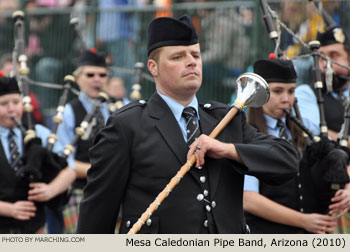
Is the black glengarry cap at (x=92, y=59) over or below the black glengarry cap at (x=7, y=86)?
over

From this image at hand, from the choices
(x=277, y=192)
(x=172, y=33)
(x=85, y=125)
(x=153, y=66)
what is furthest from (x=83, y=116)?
(x=172, y=33)

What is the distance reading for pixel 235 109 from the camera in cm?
374

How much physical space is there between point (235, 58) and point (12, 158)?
4061 millimetres

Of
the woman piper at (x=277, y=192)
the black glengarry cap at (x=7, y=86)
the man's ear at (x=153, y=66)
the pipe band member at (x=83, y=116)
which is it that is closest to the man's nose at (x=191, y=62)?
the man's ear at (x=153, y=66)

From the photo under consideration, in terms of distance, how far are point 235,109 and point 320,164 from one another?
1.53 metres

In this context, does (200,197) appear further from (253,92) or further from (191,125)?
(253,92)

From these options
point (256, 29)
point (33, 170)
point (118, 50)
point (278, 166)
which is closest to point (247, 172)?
point (278, 166)

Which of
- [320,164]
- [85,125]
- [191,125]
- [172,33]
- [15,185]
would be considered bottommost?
[15,185]

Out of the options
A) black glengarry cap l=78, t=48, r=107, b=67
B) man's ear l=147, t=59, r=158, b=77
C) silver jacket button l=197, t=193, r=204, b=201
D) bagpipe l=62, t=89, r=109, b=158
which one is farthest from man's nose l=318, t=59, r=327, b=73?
silver jacket button l=197, t=193, r=204, b=201

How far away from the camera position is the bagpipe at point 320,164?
495cm

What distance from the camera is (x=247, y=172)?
3547 mm

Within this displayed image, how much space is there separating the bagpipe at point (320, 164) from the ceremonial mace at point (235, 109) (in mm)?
1316

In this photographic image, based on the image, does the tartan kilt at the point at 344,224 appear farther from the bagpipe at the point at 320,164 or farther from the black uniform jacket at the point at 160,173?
the black uniform jacket at the point at 160,173

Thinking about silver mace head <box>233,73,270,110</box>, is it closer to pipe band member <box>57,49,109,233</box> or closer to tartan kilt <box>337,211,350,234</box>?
tartan kilt <box>337,211,350,234</box>
